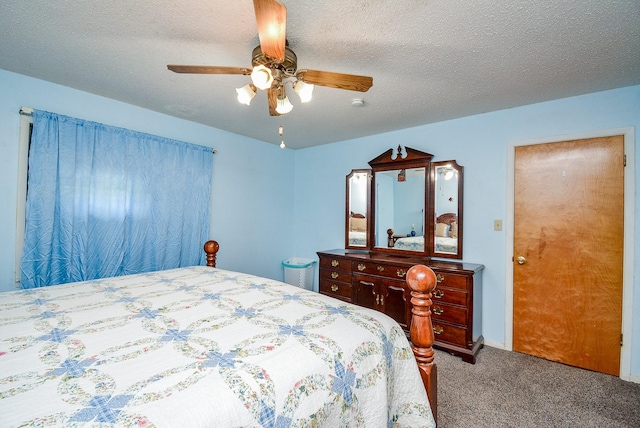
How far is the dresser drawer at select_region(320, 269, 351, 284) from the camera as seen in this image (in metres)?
3.41

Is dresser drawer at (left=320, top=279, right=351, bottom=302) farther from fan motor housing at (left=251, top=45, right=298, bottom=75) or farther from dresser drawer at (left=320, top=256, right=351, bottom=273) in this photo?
fan motor housing at (left=251, top=45, right=298, bottom=75)

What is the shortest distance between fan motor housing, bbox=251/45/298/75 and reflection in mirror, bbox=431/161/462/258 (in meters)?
2.14

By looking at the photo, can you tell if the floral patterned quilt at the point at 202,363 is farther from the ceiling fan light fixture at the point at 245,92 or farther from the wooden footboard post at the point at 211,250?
the ceiling fan light fixture at the point at 245,92

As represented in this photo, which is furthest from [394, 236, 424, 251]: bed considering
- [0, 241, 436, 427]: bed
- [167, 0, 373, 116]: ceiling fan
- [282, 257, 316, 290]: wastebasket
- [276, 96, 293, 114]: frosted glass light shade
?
[276, 96, 293, 114]: frosted glass light shade

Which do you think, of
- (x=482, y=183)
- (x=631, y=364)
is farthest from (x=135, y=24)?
(x=631, y=364)

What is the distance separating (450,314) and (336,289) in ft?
4.38

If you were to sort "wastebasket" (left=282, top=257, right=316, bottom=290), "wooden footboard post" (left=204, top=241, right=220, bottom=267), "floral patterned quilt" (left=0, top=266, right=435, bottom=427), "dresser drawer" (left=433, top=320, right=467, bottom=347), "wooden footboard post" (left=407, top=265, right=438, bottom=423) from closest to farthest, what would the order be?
"floral patterned quilt" (left=0, top=266, right=435, bottom=427) → "wooden footboard post" (left=407, top=265, right=438, bottom=423) → "dresser drawer" (left=433, top=320, right=467, bottom=347) → "wooden footboard post" (left=204, top=241, right=220, bottom=267) → "wastebasket" (left=282, top=257, right=316, bottom=290)

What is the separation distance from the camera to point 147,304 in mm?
1514

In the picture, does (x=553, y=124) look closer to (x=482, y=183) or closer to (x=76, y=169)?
(x=482, y=183)

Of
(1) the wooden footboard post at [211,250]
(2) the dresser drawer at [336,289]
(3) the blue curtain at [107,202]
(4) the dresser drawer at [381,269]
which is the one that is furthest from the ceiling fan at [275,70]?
(2) the dresser drawer at [336,289]

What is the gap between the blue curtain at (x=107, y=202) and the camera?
2.32 meters

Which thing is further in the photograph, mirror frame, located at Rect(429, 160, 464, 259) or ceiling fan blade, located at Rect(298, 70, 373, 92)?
mirror frame, located at Rect(429, 160, 464, 259)

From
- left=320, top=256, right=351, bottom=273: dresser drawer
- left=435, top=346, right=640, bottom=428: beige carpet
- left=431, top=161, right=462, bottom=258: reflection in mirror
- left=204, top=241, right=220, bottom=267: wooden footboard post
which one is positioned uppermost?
left=431, top=161, right=462, bottom=258: reflection in mirror

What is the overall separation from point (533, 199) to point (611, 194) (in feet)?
1.70
